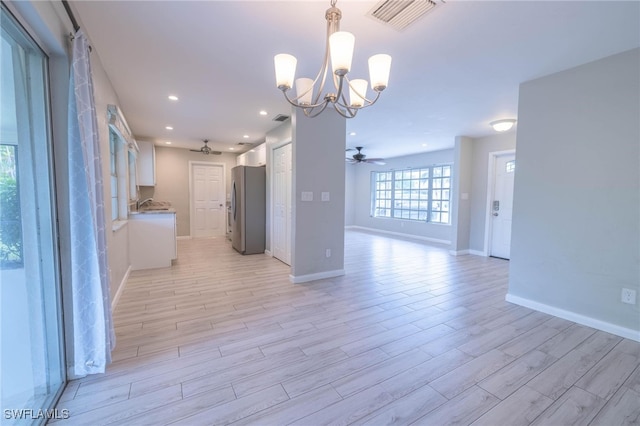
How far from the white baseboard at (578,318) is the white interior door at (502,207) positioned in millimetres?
2631

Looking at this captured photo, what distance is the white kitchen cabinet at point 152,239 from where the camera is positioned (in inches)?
167

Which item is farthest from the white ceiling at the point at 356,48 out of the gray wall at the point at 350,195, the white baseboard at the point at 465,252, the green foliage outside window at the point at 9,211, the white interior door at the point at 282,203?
the gray wall at the point at 350,195

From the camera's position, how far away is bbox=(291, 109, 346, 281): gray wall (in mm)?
3666

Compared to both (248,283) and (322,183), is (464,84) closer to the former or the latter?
(322,183)

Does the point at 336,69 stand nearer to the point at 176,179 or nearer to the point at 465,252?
the point at 465,252

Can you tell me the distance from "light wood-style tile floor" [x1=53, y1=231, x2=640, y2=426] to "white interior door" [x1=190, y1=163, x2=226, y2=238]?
419 cm

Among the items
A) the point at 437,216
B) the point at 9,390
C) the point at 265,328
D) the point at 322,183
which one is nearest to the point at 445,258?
the point at 437,216

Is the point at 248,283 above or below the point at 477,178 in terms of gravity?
below

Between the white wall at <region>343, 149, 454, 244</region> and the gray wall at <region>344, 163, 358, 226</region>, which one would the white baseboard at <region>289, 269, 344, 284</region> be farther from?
the gray wall at <region>344, 163, 358, 226</region>

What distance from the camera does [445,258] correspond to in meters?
5.40

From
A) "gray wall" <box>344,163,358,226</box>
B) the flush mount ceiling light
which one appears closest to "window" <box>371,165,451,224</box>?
"gray wall" <box>344,163,358,226</box>

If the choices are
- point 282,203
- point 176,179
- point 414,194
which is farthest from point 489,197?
point 176,179

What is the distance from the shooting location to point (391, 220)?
8.70m

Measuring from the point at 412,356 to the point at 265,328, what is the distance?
1.28 metres
